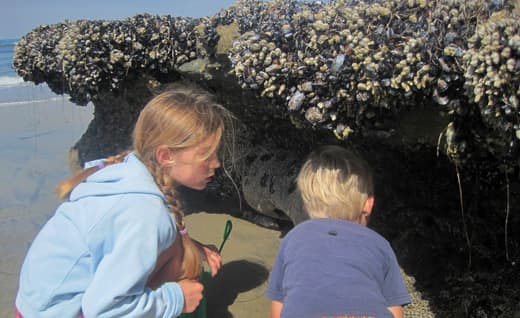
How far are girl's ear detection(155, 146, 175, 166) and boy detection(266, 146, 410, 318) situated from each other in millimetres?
640

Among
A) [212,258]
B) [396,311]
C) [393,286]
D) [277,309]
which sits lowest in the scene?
[212,258]

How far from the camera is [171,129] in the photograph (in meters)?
2.16

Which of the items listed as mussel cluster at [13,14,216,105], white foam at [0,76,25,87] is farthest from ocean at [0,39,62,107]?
mussel cluster at [13,14,216,105]

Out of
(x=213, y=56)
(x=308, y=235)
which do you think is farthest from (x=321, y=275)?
(x=213, y=56)

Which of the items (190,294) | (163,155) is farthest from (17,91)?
(190,294)

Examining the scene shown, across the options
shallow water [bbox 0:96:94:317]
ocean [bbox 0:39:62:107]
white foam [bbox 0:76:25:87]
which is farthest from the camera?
white foam [bbox 0:76:25:87]

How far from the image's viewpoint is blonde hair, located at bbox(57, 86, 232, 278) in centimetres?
217

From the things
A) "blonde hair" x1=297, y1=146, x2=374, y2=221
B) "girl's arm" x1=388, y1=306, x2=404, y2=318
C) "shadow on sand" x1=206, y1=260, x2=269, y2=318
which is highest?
"blonde hair" x1=297, y1=146, x2=374, y2=221

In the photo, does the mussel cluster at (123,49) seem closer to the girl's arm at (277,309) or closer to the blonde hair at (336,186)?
the blonde hair at (336,186)

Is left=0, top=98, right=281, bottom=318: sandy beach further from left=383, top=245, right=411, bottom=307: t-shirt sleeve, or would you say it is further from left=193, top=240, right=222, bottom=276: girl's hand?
left=383, top=245, right=411, bottom=307: t-shirt sleeve

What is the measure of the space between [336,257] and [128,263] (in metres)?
0.82

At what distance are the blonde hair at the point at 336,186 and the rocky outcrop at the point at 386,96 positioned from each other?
138 millimetres

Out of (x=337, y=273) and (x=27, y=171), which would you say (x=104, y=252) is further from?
(x=27, y=171)

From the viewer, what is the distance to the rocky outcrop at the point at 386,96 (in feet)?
6.16
